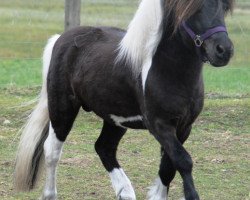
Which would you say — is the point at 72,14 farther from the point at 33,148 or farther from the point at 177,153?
the point at 177,153

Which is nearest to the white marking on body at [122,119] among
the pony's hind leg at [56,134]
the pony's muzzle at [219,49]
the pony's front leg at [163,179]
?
the pony's front leg at [163,179]

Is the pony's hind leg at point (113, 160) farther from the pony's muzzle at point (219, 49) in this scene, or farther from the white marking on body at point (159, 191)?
the pony's muzzle at point (219, 49)

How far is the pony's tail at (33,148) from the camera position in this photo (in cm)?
633

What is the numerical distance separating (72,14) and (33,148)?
180 inches

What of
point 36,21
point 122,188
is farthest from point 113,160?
point 36,21

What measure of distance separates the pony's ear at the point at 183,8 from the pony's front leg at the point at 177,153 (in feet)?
2.17

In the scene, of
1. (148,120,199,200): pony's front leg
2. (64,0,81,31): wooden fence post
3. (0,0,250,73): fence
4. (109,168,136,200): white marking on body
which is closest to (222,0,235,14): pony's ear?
(148,120,199,200): pony's front leg

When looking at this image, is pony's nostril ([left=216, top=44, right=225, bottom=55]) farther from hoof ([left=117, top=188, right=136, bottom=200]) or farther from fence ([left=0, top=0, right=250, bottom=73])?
fence ([left=0, top=0, right=250, bottom=73])

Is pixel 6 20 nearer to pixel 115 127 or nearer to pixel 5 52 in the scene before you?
pixel 5 52

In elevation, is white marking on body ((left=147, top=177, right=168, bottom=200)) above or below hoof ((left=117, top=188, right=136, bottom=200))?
above

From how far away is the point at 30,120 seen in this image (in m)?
6.42

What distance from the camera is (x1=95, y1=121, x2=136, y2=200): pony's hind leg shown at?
591 cm

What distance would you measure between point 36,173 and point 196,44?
7.48 feet

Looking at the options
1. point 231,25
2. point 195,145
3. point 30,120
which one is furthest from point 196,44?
point 231,25
